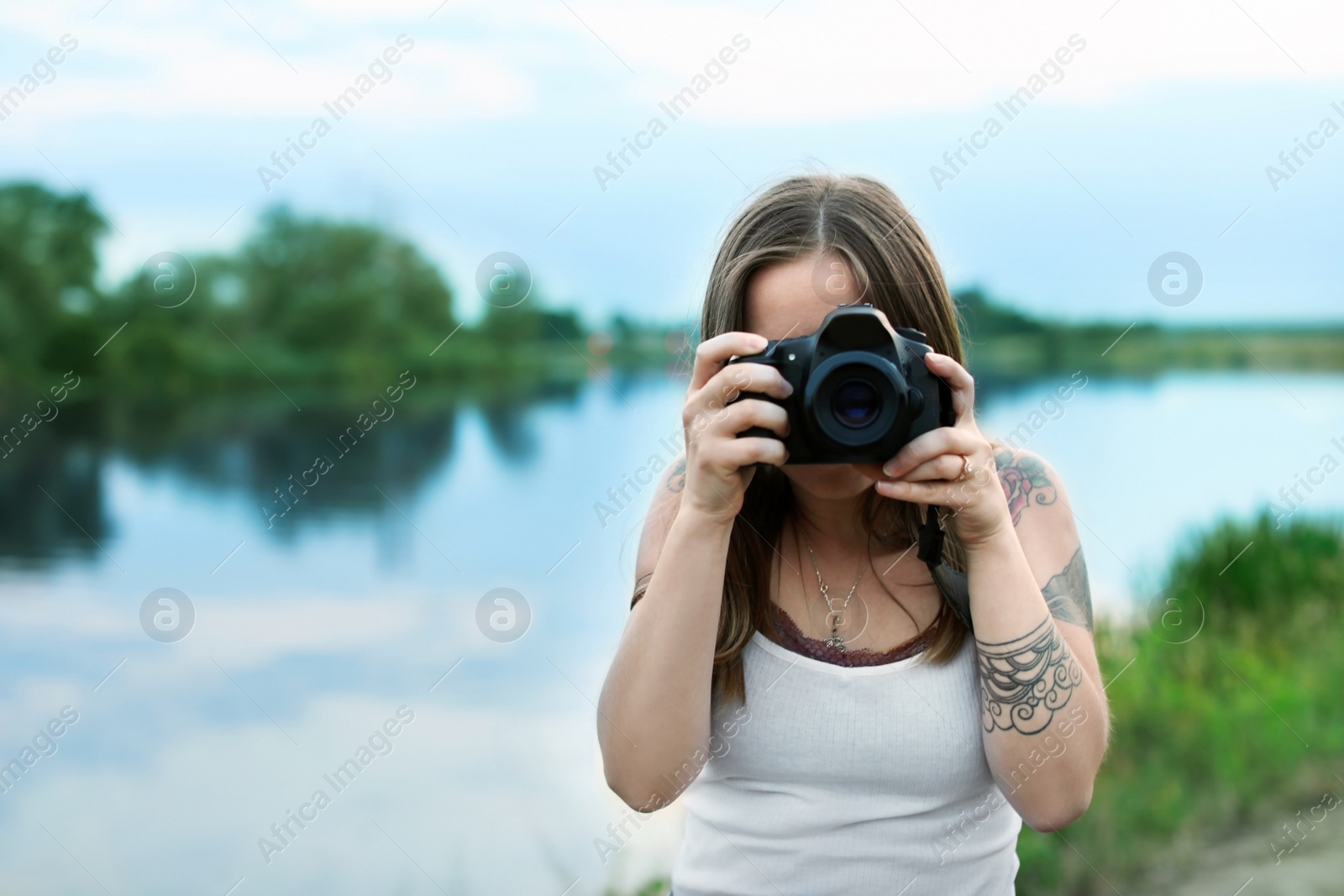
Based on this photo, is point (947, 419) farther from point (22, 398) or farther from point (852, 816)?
point (22, 398)

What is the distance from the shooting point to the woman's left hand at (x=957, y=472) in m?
1.16

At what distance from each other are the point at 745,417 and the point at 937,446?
244 millimetres

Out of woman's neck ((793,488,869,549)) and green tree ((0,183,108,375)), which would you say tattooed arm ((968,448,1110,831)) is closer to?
woman's neck ((793,488,869,549))

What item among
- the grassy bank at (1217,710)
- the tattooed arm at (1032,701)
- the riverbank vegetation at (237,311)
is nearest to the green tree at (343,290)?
the riverbank vegetation at (237,311)

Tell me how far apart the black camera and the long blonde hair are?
10cm

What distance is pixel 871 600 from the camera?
1.26 m

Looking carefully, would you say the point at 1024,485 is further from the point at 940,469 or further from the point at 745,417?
the point at 745,417

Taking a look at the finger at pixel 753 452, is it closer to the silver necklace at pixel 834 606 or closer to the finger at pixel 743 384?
the finger at pixel 743 384

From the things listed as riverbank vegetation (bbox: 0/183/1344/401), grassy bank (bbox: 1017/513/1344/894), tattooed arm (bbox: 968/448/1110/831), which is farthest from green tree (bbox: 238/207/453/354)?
tattooed arm (bbox: 968/448/1110/831)

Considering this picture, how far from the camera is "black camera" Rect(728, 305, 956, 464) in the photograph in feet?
3.92

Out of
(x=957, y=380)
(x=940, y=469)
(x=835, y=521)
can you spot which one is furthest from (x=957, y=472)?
(x=835, y=521)

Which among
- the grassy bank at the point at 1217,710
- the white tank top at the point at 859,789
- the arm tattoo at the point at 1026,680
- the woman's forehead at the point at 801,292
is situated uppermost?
the grassy bank at the point at 1217,710

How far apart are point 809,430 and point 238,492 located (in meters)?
13.0

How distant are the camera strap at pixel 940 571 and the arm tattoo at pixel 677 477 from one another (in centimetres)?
35
